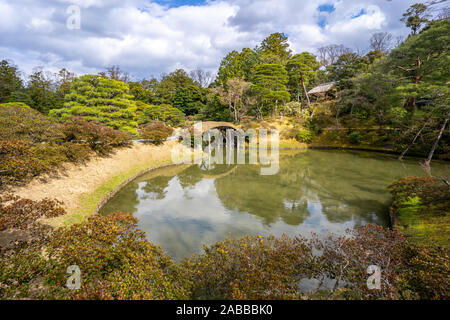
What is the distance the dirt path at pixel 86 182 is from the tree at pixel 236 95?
16328 mm

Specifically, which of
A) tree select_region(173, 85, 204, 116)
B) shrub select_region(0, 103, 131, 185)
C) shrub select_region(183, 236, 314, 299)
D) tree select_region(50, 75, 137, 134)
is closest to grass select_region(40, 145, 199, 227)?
shrub select_region(0, 103, 131, 185)

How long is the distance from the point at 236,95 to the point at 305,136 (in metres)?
11.1

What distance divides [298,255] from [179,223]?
4786 millimetres

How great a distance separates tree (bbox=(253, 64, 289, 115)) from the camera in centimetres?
2677

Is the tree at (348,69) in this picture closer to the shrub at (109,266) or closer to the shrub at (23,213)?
the shrub at (109,266)

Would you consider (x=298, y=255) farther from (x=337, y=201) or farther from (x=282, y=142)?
(x=282, y=142)

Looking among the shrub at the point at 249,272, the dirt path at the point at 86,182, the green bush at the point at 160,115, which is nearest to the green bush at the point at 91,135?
the dirt path at the point at 86,182

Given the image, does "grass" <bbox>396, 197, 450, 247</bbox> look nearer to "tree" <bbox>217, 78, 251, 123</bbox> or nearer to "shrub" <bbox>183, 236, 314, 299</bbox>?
"shrub" <bbox>183, 236, 314, 299</bbox>

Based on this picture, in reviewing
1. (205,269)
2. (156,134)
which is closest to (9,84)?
(156,134)

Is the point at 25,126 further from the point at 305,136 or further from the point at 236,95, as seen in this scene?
the point at 305,136

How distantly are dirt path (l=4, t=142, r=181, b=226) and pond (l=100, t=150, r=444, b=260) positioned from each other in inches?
28.7

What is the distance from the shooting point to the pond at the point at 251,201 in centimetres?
707

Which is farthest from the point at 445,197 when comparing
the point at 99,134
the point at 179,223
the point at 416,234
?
the point at 99,134
